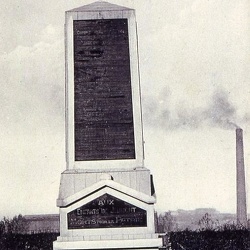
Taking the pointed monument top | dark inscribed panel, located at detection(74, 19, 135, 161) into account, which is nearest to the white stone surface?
dark inscribed panel, located at detection(74, 19, 135, 161)

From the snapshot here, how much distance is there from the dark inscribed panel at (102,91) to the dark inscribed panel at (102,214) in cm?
181

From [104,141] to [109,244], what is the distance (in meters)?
3.67

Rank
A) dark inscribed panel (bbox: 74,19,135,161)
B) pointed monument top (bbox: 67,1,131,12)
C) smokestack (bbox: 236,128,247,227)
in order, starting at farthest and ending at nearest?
smokestack (bbox: 236,128,247,227)
pointed monument top (bbox: 67,1,131,12)
dark inscribed panel (bbox: 74,19,135,161)

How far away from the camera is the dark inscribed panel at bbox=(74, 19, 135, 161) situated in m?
17.7

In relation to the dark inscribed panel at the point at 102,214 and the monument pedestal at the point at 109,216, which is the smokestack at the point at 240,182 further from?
the dark inscribed panel at the point at 102,214

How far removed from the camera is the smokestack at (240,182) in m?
36.5

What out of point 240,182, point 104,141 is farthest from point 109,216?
point 240,182

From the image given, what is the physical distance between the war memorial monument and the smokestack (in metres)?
19.9

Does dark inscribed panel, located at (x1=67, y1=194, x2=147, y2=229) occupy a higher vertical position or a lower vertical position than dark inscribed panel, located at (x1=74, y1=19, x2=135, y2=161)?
lower

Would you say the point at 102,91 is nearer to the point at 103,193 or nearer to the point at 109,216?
the point at 103,193

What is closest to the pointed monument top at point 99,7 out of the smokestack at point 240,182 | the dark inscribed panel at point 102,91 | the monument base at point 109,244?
the dark inscribed panel at point 102,91

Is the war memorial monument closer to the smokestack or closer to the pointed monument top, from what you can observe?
the pointed monument top

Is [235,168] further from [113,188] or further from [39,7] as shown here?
[113,188]

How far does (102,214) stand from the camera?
53.9ft
